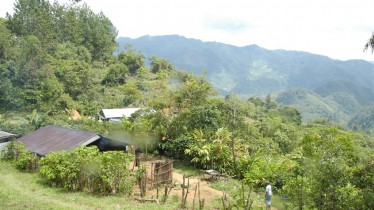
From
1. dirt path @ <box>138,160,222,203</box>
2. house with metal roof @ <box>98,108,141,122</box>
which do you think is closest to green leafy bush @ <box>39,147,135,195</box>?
dirt path @ <box>138,160,222,203</box>

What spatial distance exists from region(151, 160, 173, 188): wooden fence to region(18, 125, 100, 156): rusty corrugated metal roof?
4.49 meters

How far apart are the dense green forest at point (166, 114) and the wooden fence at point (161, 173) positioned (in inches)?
117

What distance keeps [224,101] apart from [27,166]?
37.9ft

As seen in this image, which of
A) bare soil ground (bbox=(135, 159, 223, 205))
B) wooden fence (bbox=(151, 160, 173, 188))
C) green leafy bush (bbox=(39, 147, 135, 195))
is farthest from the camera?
wooden fence (bbox=(151, 160, 173, 188))

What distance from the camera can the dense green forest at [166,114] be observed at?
970 centimetres

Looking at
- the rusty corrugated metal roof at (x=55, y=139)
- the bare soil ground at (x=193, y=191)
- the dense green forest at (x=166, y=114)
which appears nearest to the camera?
the dense green forest at (x=166, y=114)

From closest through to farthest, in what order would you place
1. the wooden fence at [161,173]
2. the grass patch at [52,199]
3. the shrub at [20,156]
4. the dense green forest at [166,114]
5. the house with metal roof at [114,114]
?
the dense green forest at [166,114], the grass patch at [52,199], the wooden fence at [161,173], the shrub at [20,156], the house with metal roof at [114,114]

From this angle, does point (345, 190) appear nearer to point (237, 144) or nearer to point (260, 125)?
point (237, 144)

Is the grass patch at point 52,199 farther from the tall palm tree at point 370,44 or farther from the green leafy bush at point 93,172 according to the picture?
the tall palm tree at point 370,44

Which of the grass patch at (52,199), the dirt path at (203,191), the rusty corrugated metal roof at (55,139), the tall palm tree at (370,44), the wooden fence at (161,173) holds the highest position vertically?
the tall palm tree at (370,44)

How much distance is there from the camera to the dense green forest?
970cm

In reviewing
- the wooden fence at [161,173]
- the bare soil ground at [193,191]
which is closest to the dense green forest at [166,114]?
the bare soil ground at [193,191]

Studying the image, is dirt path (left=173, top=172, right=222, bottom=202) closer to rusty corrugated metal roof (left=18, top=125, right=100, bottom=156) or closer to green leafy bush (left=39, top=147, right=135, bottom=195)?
green leafy bush (left=39, top=147, right=135, bottom=195)

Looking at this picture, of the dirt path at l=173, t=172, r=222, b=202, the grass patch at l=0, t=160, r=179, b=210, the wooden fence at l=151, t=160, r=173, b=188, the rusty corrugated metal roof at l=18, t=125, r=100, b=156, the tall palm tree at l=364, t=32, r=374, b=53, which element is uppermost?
the tall palm tree at l=364, t=32, r=374, b=53
